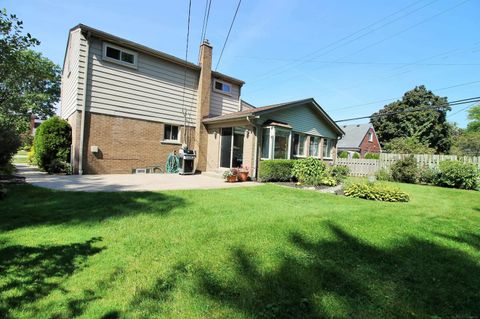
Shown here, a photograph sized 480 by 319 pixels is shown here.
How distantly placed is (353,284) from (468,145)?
40899mm

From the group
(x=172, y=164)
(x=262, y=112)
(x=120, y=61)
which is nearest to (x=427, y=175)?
(x=262, y=112)

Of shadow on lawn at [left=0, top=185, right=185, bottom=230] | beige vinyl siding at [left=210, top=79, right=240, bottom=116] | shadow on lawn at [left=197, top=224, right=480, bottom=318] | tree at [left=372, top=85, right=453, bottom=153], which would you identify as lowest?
shadow on lawn at [left=197, top=224, right=480, bottom=318]

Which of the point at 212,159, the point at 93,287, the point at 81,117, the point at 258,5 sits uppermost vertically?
the point at 258,5

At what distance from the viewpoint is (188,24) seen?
371 inches

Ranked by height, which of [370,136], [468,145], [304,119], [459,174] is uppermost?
[370,136]

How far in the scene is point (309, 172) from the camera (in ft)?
34.1

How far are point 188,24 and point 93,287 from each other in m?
9.31

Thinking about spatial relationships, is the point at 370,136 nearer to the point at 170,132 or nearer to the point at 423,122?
the point at 423,122

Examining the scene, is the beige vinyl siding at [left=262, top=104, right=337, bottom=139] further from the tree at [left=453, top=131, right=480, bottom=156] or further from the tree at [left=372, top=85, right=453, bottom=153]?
the tree at [left=453, top=131, right=480, bottom=156]

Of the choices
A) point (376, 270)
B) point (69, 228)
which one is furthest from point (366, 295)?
point (69, 228)

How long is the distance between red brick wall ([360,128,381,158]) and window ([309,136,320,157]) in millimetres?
20868

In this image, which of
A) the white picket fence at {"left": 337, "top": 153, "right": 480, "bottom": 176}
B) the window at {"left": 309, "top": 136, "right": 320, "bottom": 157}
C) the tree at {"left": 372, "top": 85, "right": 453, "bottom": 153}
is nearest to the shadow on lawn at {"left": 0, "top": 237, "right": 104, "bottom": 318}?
the window at {"left": 309, "top": 136, "right": 320, "bottom": 157}

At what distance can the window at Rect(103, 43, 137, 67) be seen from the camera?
10.8 meters

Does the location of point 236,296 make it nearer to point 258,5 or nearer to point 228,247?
point 228,247
